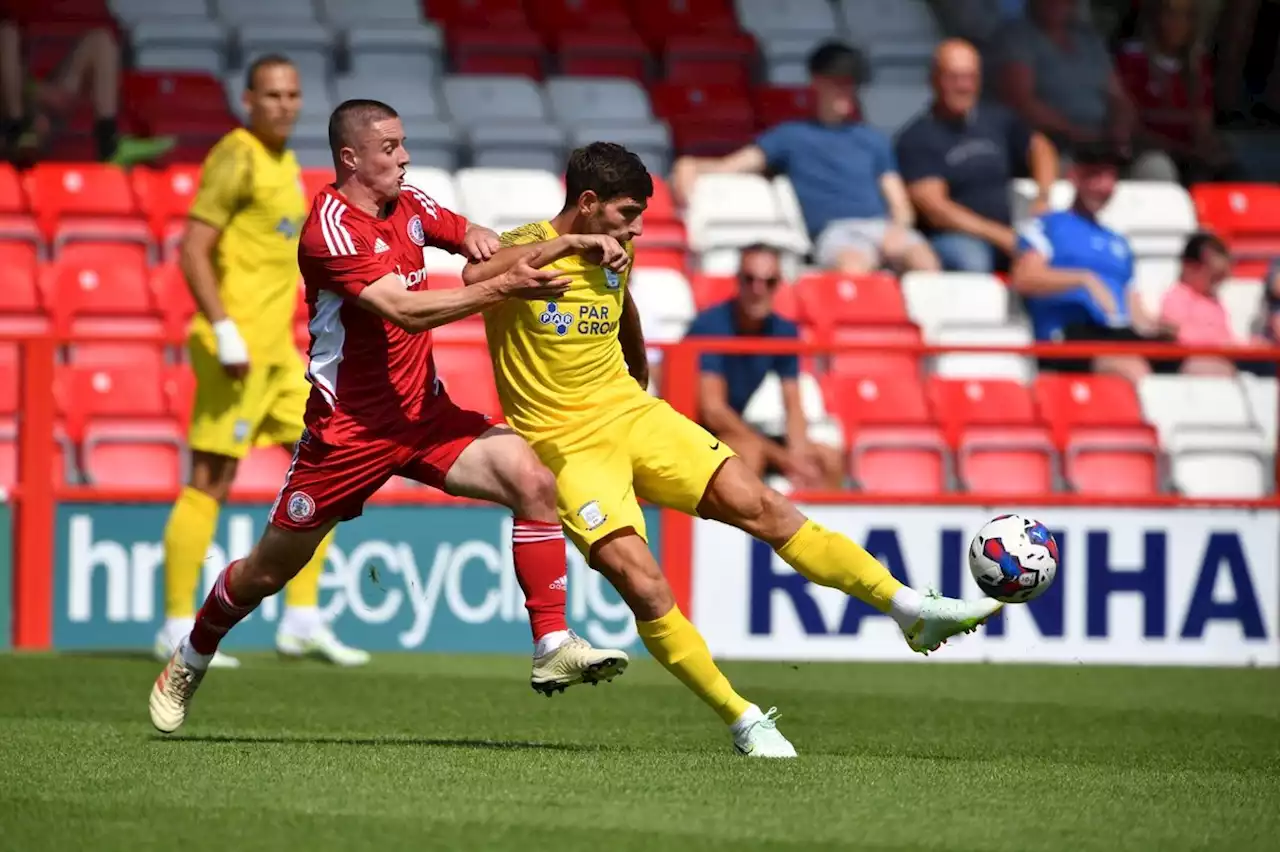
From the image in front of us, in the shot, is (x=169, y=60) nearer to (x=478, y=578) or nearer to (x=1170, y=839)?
(x=478, y=578)

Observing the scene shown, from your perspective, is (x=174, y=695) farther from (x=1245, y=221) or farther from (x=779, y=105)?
(x=1245, y=221)

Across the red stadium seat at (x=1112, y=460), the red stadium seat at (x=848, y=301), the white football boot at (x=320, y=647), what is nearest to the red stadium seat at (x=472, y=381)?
the white football boot at (x=320, y=647)

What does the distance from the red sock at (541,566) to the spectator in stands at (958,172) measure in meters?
6.69

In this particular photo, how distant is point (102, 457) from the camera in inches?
417

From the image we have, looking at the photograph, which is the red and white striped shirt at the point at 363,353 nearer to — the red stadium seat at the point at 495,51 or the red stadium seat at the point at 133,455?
the red stadium seat at the point at 133,455

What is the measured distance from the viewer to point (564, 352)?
273 inches

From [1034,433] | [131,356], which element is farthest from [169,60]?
[1034,433]

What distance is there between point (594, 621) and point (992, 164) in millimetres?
4269

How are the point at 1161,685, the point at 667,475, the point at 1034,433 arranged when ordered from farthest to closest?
the point at 1034,433
the point at 1161,685
the point at 667,475

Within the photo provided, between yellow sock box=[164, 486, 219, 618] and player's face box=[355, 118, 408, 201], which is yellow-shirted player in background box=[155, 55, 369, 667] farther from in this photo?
player's face box=[355, 118, 408, 201]

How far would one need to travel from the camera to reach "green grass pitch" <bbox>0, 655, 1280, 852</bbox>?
205 inches

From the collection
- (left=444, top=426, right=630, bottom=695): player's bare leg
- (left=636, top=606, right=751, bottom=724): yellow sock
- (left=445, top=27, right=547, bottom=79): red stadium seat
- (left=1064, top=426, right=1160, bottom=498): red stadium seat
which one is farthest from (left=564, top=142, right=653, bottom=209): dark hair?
(left=445, top=27, right=547, bottom=79): red stadium seat

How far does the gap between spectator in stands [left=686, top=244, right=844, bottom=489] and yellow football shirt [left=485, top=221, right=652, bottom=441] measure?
3548 millimetres

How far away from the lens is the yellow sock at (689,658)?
655 cm
